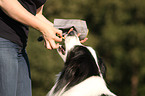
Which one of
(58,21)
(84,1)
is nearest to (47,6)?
(84,1)

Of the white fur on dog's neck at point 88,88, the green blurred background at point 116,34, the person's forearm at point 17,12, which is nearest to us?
the person's forearm at point 17,12

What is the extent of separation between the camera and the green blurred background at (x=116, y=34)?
559 inches

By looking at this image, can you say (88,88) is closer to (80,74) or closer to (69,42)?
(80,74)

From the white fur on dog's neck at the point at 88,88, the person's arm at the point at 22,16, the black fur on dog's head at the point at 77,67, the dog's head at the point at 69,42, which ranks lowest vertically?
the white fur on dog's neck at the point at 88,88

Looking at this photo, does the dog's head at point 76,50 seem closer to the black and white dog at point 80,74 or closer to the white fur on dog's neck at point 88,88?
the black and white dog at point 80,74

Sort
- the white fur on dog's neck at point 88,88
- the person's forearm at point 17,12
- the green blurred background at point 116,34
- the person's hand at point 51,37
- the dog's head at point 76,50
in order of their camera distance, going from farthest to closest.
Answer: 1. the green blurred background at point 116,34
2. the dog's head at point 76,50
3. the white fur on dog's neck at point 88,88
4. the person's hand at point 51,37
5. the person's forearm at point 17,12

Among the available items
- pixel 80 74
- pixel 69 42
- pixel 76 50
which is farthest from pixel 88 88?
pixel 69 42

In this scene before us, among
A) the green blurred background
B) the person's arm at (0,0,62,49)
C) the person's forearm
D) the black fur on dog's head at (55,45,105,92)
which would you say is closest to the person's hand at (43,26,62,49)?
the person's arm at (0,0,62,49)

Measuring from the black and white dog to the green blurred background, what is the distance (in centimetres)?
1023

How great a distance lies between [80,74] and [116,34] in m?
13.6

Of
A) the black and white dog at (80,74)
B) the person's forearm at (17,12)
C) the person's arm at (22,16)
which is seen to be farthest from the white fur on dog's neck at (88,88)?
the person's forearm at (17,12)

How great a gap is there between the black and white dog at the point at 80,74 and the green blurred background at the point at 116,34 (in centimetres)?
1023

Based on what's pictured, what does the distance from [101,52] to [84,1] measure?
3.80m

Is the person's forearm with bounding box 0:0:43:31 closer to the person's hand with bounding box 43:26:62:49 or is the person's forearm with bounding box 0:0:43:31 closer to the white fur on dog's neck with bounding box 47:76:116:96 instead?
the person's hand with bounding box 43:26:62:49
